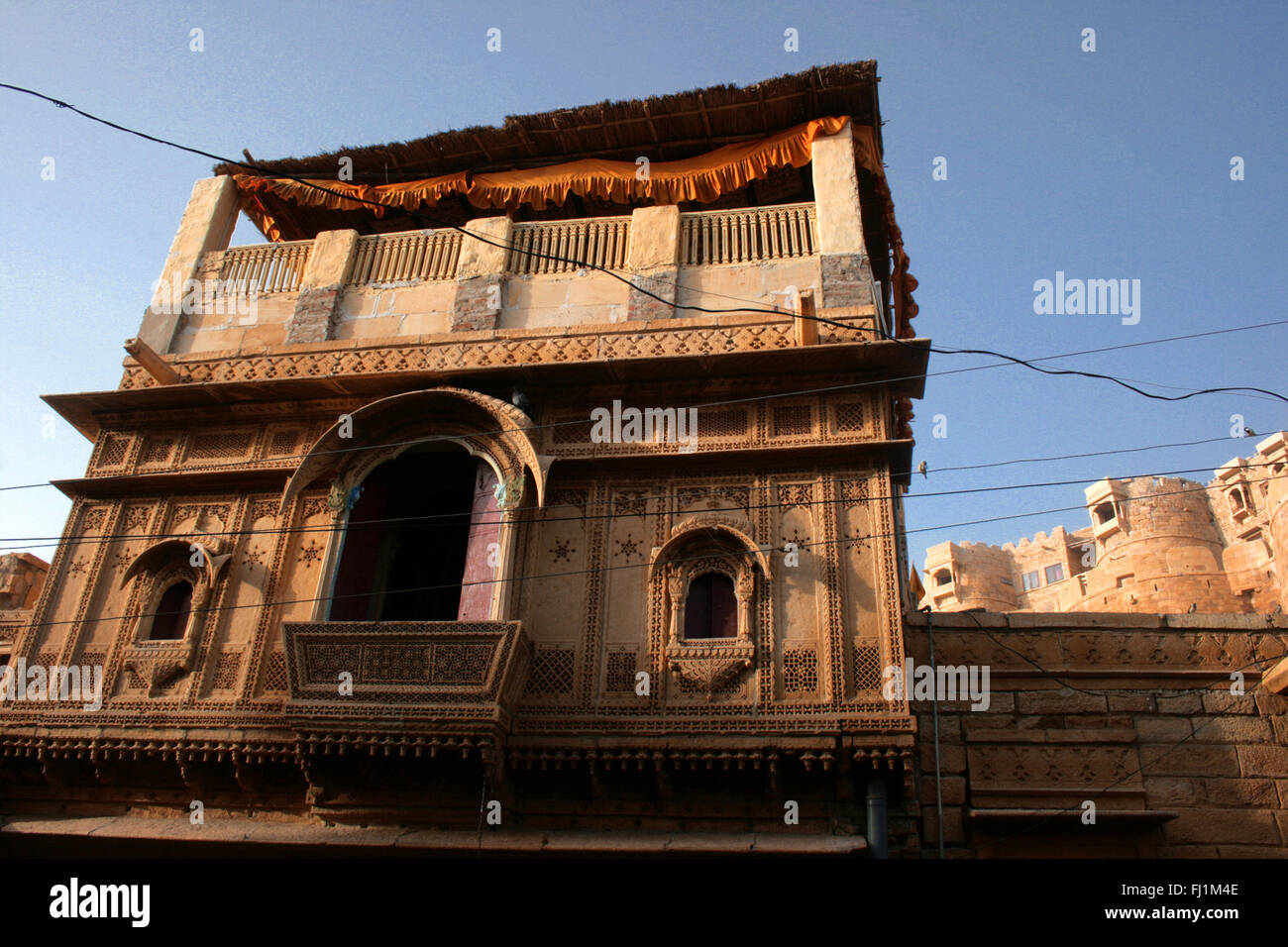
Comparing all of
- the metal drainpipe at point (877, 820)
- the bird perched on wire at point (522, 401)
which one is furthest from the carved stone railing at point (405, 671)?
the metal drainpipe at point (877, 820)

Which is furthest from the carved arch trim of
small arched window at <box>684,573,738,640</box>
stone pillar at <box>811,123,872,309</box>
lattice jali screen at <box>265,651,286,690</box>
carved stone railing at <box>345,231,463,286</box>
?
stone pillar at <box>811,123,872,309</box>

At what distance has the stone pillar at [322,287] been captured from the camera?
10039mm

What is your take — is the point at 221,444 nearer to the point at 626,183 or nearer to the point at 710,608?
the point at 626,183

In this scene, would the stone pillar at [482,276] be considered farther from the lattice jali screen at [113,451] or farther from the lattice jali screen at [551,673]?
the lattice jali screen at [551,673]

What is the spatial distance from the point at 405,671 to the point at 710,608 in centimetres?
250

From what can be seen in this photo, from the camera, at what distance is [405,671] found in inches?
291


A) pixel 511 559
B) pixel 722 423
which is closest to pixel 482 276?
pixel 722 423

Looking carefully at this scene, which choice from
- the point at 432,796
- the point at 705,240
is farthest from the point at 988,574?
the point at 432,796

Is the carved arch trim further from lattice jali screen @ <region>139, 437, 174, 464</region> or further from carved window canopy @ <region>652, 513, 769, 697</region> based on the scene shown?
lattice jali screen @ <region>139, 437, 174, 464</region>

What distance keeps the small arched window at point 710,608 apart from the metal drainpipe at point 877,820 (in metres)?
1.55

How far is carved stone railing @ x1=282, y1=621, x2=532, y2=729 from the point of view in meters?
7.19
